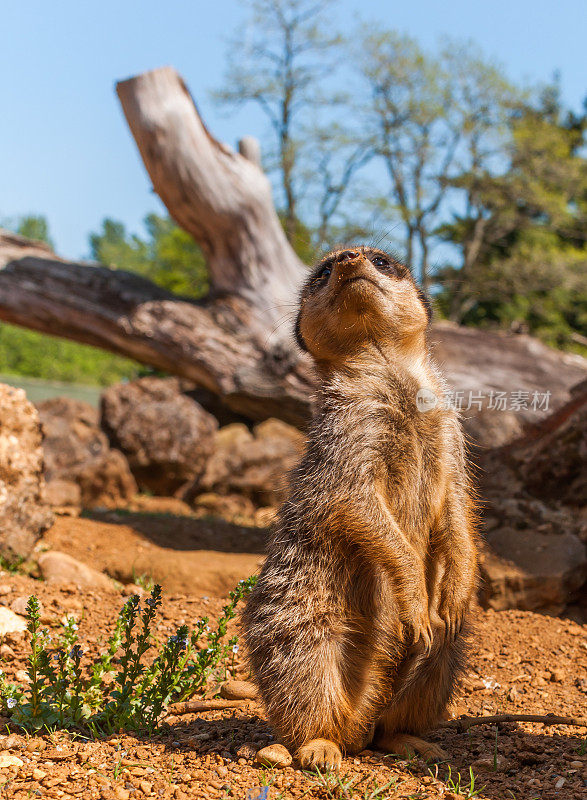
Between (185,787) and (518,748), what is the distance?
1275 mm

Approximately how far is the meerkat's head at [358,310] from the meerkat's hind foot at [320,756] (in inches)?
57.7

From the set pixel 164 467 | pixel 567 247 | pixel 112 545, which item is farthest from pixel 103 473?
pixel 567 247

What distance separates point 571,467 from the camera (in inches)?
208

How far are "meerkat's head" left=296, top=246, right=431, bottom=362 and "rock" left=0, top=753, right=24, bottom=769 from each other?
6.24 ft

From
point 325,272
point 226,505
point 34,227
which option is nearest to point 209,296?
point 226,505

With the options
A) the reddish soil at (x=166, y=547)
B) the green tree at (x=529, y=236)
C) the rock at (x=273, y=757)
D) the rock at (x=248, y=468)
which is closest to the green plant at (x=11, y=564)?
the reddish soil at (x=166, y=547)

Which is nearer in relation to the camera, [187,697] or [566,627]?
[187,697]

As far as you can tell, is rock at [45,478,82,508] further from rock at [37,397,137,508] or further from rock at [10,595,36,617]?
rock at [10,595,36,617]

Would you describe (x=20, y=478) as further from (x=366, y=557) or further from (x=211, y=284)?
(x=211, y=284)

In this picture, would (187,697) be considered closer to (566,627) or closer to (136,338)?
(566,627)

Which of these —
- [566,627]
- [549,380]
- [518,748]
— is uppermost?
[549,380]

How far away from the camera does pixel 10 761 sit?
256 centimetres

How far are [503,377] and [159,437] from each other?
17.1 ft

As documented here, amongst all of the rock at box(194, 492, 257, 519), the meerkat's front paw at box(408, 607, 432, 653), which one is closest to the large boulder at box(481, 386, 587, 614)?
the meerkat's front paw at box(408, 607, 432, 653)
